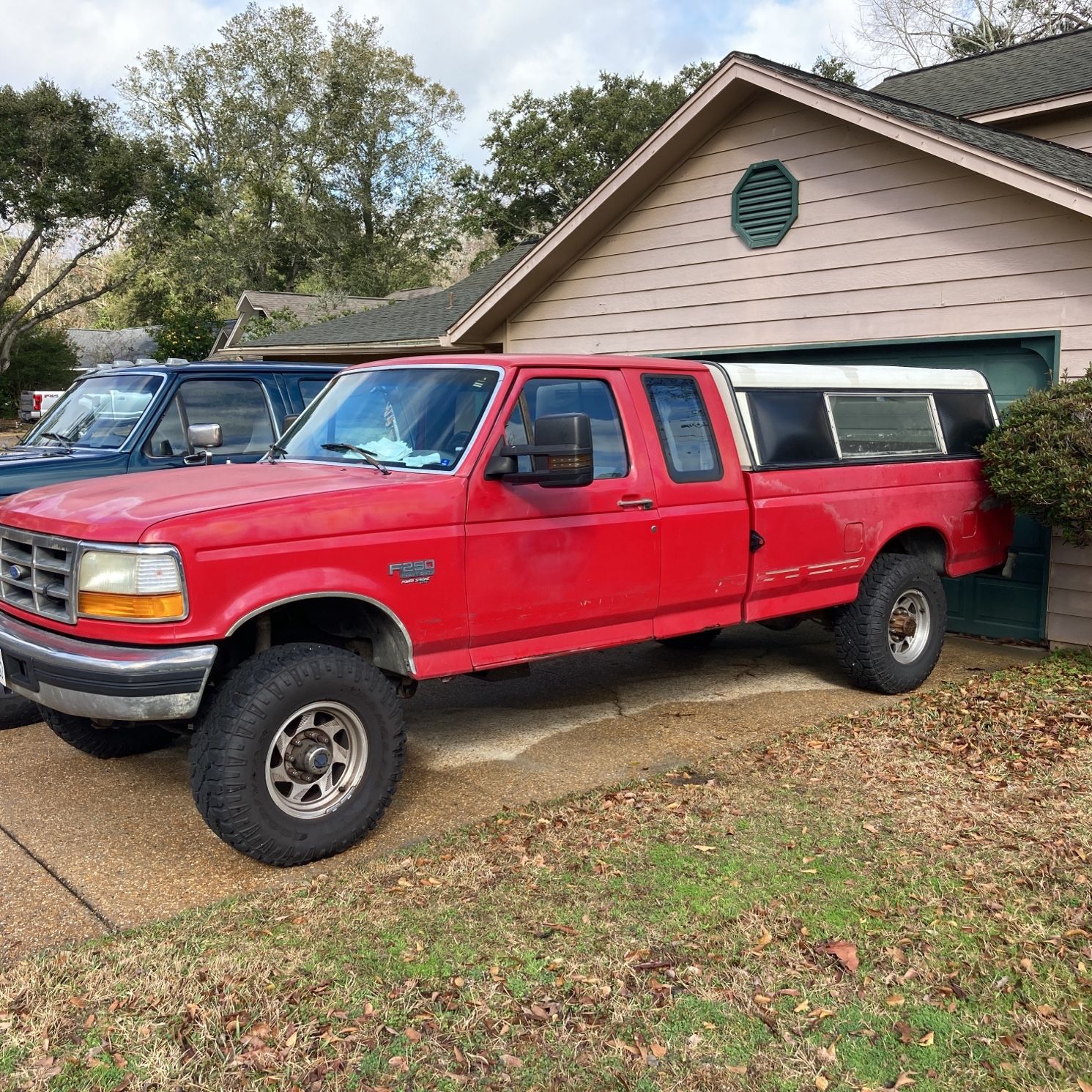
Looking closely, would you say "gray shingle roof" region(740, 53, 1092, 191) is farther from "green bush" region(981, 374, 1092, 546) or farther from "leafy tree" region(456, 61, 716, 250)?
"leafy tree" region(456, 61, 716, 250)

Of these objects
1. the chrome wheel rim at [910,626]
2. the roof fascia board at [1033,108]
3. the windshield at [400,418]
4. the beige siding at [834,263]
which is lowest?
the chrome wheel rim at [910,626]

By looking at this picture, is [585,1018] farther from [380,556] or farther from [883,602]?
[883,602]

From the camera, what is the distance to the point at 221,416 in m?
7.62

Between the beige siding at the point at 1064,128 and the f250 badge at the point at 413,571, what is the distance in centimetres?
855

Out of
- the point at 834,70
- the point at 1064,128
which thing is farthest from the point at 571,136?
Answer: the point at 1064,128

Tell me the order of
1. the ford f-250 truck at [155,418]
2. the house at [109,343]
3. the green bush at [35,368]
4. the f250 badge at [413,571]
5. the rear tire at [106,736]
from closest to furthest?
the f250 badge at [413,571]
the rear tire at [106,736]
the ford f-250 truck at [155,418]
the green bush at [35,368]
the house at [109,343]

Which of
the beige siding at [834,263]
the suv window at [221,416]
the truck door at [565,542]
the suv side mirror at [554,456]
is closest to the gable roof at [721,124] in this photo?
the beige siding at [834,263]

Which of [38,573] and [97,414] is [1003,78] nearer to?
[97,414]

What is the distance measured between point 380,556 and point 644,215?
7.13 m

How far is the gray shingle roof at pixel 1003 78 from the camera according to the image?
1051 centimetres

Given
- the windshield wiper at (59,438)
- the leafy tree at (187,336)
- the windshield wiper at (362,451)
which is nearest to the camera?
the windshield wiper at (362,451)

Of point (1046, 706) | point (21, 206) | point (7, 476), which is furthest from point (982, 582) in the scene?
point (21, 206)

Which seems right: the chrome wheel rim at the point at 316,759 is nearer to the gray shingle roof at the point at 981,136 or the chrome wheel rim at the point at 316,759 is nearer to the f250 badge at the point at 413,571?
the f250 badge at the point at 413,571

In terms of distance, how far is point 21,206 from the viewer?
32.6m
